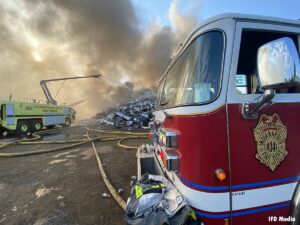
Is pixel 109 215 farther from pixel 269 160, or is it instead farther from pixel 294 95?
pixel 294 95

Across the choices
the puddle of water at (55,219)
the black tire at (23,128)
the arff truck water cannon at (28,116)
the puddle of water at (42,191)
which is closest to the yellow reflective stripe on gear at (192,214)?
the puddle of water at (55,219)

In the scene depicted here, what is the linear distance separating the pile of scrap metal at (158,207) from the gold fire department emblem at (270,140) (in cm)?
65

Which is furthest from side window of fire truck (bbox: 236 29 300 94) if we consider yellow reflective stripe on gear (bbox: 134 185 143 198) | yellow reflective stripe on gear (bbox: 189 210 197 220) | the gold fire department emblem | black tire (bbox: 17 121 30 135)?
black tire (bbox: 17 121 30 135)

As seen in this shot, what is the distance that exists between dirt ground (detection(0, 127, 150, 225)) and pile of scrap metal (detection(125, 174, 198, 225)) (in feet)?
4.34

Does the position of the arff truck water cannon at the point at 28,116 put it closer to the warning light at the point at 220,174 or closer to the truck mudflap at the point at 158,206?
the truck mudflap at the point at 158,206

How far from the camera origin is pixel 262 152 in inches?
59.8

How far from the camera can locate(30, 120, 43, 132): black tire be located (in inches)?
665

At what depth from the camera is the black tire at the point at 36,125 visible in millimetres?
16884

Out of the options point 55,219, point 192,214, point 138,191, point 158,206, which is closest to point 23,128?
point 55,219

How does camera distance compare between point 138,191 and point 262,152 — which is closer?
point 262,152

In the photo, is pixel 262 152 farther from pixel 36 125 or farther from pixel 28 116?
pixel 36 125

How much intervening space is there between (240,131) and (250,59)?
76 centimetres

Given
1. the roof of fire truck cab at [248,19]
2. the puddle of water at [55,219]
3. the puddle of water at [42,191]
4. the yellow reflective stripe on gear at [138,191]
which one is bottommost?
the puddle of water at [55,219]

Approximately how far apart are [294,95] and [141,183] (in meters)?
1.48
